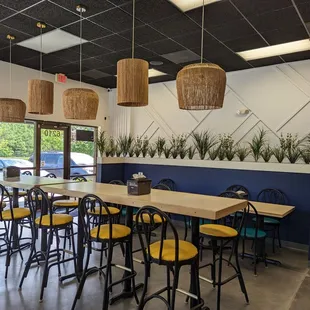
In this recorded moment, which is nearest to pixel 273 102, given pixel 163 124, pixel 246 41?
pixel 246 41

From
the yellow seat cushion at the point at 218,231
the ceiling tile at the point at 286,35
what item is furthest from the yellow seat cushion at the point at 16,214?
the ceiling tile at the point at 286,35

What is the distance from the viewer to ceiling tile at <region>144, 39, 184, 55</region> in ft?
15.3

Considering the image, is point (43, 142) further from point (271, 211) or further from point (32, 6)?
point (271, 211)

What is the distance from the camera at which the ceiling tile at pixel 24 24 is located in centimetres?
394

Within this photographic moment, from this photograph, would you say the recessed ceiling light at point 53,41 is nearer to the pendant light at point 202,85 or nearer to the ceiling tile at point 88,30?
the ceiling tile at point 88,30

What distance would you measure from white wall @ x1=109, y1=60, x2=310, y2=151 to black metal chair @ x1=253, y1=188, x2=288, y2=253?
1183mm

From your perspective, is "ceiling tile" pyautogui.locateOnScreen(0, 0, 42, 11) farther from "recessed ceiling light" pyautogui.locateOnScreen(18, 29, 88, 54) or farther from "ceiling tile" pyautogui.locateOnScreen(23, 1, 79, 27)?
"recessed ceiling light" pyautogui.locateOnScreen(18, 29, 88, 54)

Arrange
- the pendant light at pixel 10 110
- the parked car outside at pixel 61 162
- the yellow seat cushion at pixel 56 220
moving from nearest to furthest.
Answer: the yellow seat cushion at pixel 56 220
the pendant light at pixel 10 110
the parked car outside at pixel 61 162

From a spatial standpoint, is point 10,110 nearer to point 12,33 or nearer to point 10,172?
point 10,172

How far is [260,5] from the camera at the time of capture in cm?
345

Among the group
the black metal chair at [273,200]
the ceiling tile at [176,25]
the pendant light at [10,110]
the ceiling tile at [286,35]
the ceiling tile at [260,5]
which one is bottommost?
the black metal chair at [273,200]

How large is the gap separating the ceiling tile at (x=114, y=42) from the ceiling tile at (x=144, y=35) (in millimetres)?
138

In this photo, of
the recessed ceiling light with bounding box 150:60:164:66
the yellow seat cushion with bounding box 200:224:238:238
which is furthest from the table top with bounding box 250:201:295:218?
the recessed ceiling light with bounding box 150:60:164:66

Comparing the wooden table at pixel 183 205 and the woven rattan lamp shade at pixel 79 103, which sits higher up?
the woven rattan lamp shade at pixel 79 103
